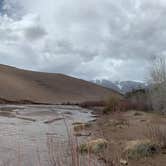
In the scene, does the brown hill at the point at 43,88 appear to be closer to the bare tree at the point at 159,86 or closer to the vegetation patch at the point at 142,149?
the bare tree at the point at 159,86

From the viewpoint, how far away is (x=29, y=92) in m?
141

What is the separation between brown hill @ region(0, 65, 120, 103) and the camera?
432ft

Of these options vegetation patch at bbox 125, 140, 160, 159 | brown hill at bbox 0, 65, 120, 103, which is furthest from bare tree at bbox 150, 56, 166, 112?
brown hill at bbox 0, 65, 120, 103

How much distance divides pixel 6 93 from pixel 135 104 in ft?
193

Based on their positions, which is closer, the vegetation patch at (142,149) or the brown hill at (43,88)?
the vegetation patch at (142,149)

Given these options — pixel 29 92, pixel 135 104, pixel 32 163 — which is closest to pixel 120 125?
pixel 32 163

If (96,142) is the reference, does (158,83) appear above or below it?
above

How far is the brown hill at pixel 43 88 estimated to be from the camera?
13175cm

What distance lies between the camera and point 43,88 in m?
162

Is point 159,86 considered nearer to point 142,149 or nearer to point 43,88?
point 142,149

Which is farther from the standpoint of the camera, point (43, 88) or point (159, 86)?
point (43, 88)

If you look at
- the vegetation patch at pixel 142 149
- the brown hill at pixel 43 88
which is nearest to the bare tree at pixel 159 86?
the vegetation patch at pixel 142 149

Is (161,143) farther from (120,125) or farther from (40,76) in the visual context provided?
(40,76)

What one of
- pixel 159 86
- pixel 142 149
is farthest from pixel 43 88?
pixel 142 149
